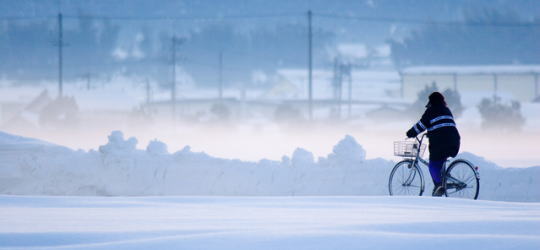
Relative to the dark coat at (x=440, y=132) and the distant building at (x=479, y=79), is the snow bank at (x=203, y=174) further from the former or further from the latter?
the distant building at (x=479, y=79)

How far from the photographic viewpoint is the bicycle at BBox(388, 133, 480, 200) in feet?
34.6

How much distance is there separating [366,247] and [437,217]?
1878 mm

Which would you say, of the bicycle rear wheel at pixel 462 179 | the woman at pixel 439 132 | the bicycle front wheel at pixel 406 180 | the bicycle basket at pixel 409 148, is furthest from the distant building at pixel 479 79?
the woman at pixel 439 132

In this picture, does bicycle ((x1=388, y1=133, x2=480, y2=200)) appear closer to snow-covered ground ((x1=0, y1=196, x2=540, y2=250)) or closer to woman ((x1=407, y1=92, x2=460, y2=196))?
woman ((x1=407, y1=92, x2=460, y2=196))

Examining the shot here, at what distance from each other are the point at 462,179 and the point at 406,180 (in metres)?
1.08

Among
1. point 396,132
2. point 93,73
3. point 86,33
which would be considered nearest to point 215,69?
point 86,33

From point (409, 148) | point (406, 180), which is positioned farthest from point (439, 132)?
point (406, 180)

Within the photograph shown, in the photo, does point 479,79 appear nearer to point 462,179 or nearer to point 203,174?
point 203,174

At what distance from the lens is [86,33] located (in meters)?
106

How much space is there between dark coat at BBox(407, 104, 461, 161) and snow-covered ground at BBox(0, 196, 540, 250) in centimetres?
118

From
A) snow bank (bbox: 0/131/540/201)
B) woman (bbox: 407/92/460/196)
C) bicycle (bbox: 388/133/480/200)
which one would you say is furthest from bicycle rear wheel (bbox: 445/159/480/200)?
snow bank (bbox: 0/131/540/201)

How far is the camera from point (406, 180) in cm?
1156

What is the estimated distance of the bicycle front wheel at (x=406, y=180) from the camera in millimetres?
11383

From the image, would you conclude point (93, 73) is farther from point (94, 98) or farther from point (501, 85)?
point (501, 85)
